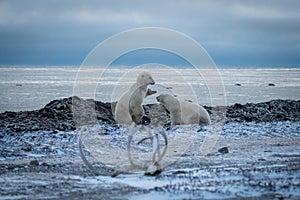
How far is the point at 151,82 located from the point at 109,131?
2.43 m

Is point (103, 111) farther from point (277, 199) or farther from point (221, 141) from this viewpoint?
point (277, 199)

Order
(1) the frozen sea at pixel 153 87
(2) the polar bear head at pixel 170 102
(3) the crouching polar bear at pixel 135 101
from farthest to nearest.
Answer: (1) the frozen sea at pixel 153 87
(2) the polar bear head at pixel 170 102
(3) the crouching polar bear at pixel 135 101

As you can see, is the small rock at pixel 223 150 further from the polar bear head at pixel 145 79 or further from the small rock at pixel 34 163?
the small rock at pixel 34 163

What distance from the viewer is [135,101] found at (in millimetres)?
16609

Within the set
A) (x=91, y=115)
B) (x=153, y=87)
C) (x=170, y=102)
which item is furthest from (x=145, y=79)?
(x=153, y=87)

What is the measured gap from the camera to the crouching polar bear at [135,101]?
16.4 metres

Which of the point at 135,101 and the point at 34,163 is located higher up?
the point at 135,101

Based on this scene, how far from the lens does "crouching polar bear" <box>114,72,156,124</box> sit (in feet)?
53.7

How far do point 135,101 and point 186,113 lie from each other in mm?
3418

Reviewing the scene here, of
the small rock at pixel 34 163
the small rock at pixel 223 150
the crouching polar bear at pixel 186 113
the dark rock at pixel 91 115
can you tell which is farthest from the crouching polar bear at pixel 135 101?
the small rock at pixel 34 163

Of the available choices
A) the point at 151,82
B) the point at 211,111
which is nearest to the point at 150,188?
the point at 151,82

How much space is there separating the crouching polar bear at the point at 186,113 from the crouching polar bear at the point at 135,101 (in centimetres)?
223

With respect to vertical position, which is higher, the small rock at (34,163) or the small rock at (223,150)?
the small rock at (223,150)

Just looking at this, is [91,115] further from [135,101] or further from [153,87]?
[153,87]
